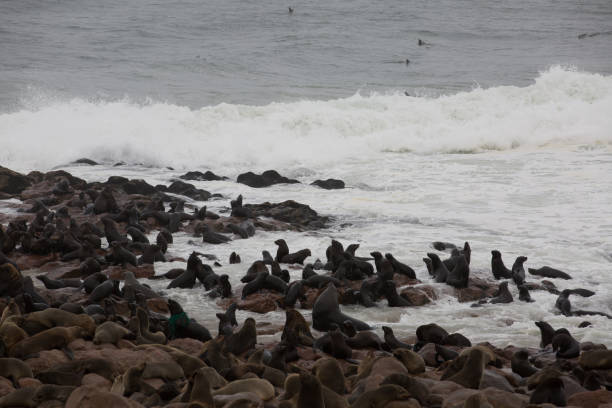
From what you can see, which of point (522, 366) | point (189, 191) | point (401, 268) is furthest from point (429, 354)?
point (189, 191)

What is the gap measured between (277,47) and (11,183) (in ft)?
76.0

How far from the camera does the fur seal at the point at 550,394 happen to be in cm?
498

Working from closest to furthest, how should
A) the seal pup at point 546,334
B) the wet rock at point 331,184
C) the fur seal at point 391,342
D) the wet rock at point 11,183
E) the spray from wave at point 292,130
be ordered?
1. the fur seal at point 391,342
2. the seal pup at point 546,334
3. the wet rock at point 11,183
4. the wet rock at point 331,184
5. the spray from wave at point 292,130

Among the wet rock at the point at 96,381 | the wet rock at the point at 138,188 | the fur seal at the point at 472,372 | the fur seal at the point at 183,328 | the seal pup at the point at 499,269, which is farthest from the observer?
the wet rock at the point at 138,188

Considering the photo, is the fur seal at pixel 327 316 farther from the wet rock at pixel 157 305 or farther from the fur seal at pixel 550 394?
the fur seal at pixel 550 394

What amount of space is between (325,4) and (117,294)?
41106mm

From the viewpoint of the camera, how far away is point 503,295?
8.75 meters

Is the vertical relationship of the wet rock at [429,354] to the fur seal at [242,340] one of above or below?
below

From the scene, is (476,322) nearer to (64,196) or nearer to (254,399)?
(254,399)

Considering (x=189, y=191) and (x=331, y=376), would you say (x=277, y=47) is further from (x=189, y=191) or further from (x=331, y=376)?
(x=331, y=376)

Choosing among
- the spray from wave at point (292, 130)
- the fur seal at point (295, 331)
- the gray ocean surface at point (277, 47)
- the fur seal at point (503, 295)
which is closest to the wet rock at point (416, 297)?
the fur seal at point (503, 295)

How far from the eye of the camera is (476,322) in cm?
808

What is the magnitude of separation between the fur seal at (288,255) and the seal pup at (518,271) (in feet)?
8.99

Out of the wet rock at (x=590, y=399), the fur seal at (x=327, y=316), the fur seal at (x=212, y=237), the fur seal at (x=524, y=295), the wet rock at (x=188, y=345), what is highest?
the wet rock at (x=590, y=399)
